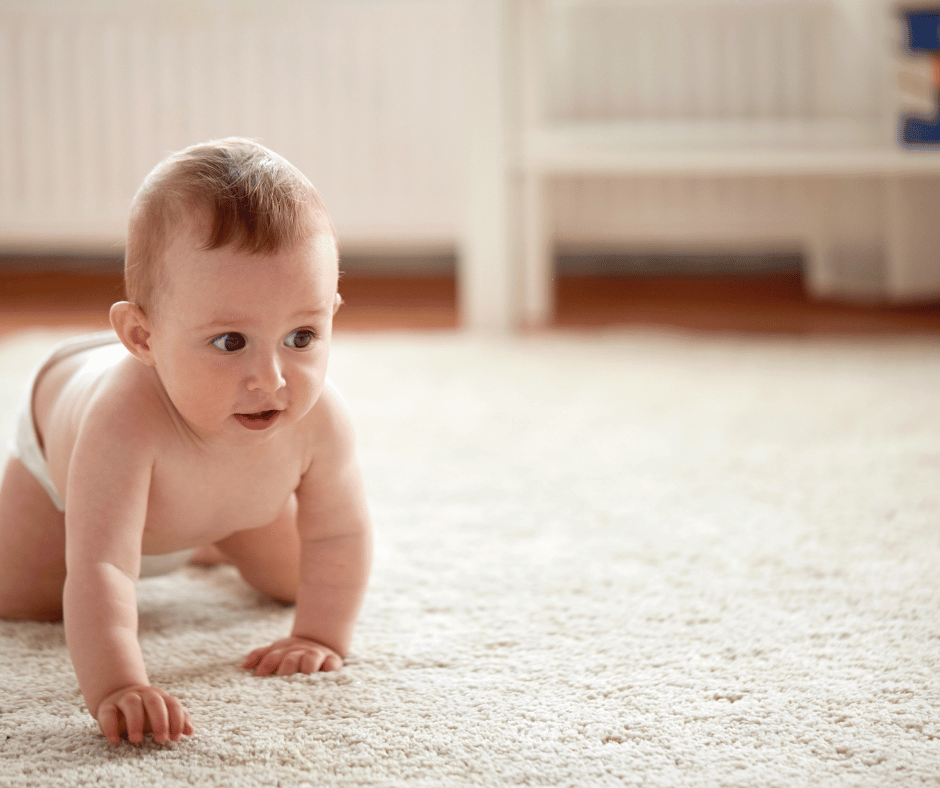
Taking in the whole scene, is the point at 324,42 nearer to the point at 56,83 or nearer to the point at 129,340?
the point at 56,83

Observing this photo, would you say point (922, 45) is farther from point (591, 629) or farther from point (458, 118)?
point (591, 629)

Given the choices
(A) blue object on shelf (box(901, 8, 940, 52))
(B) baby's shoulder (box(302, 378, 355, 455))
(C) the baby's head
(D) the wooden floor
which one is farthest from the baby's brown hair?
(A) blue object on shelf (box(901, 8, 940, 52))

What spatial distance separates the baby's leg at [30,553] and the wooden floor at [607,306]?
1215 mm

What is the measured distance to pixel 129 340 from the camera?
1.81 ft

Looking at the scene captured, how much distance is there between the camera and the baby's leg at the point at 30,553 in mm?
669

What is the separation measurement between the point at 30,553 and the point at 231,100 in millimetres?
1777

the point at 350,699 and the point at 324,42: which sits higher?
the point at 324,42

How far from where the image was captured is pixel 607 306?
7.16 ft

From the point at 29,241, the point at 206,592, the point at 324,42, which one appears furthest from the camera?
the point at 29,241

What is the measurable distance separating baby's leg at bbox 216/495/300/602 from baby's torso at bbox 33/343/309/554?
0.04 metres

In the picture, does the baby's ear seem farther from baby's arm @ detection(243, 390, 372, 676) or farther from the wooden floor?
the wooden floor

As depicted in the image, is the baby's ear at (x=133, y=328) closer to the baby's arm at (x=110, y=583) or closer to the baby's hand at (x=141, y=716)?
the baby's arm at (x=110, y=583)

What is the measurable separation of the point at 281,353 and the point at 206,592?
0.88ft

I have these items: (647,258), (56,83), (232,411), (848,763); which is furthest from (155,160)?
(848,763)
